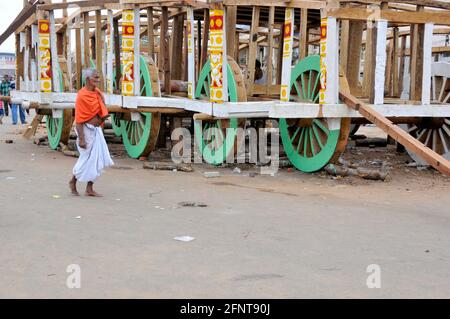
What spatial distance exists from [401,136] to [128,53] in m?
4.59

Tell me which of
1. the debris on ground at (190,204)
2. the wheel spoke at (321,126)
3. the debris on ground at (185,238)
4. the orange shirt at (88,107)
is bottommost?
the debris on ground at (190,204)

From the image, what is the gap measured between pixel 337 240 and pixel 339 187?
2.70 metres

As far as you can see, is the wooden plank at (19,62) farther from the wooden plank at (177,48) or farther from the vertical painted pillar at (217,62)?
the vertical painted pillar at (217,62)

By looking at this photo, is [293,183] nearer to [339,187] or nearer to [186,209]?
[339,187]

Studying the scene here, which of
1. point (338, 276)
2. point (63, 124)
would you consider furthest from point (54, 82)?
point (338, 276)

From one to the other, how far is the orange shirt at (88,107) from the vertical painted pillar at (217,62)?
168 centimetres

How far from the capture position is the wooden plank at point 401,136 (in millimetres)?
5387

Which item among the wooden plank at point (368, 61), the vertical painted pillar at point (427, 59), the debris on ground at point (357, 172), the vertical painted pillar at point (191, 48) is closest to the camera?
the vertical painted pillar at point (427, 59)

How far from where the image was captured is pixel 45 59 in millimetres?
9711

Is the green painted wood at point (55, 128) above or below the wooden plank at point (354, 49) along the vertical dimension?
below

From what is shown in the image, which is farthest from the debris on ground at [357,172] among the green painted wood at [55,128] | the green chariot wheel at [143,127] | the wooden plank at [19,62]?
the wooden plank at [19,62]

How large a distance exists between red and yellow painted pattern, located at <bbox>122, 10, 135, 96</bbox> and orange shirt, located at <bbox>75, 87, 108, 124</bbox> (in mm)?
2380

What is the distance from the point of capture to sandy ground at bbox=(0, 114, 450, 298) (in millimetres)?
3559

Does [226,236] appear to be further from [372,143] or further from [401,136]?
[372,143]
